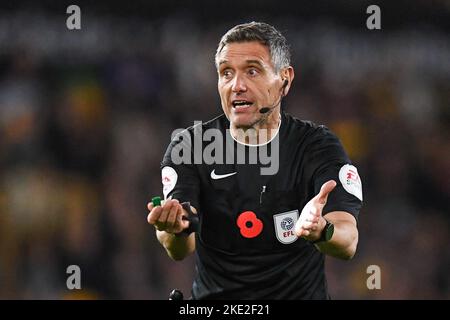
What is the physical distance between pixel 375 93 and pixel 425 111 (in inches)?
22.5

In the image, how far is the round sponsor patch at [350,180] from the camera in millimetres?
3945

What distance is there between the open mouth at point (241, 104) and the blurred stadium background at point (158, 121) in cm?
369

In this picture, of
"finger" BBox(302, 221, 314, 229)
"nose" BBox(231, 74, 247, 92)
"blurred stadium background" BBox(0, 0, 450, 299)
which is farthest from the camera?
"blurred stadium background" BBox(0, 0, 450, 299)

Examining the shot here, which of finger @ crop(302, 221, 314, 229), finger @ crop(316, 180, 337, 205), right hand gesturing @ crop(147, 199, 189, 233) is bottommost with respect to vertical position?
finger @ crop(302, 221, 314, 229)

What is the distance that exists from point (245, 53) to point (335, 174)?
755 mm

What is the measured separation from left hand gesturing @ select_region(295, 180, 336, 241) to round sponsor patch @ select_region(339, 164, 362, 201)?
42cm

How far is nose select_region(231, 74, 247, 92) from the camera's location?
4.04 meters

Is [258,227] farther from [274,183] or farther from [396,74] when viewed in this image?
[396,74]

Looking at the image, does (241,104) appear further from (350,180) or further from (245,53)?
(350,180)

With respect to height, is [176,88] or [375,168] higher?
[176,88]

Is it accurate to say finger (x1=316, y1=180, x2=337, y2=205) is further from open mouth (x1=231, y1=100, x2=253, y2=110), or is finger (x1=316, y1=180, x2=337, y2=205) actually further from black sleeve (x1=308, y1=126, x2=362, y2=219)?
open mouth (x1=231, y1=100, x2=253, y2=110)

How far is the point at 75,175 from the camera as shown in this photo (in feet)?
26.2

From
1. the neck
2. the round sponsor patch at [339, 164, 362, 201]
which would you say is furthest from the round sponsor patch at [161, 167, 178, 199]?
the round sponsor patch at [339, 164, 362, 201]
